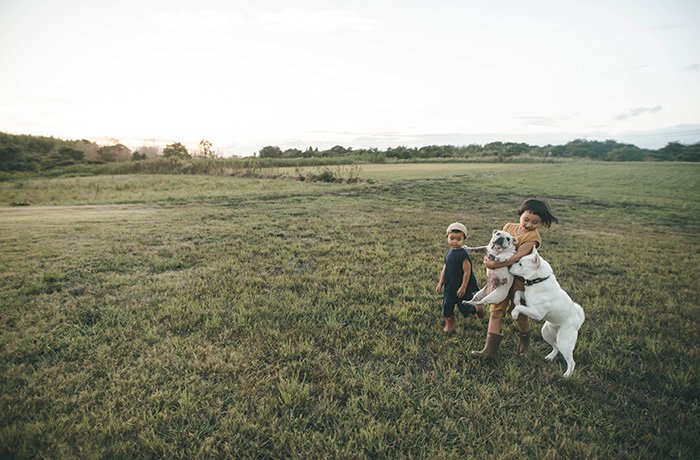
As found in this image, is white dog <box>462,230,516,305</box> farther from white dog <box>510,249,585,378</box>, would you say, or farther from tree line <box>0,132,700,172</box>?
tree line <box>0,132,700,172</box>

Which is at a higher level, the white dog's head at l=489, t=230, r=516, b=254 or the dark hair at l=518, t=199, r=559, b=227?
the dark hair at l=518, t=199, r=559, b=227

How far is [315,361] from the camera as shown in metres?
2.71

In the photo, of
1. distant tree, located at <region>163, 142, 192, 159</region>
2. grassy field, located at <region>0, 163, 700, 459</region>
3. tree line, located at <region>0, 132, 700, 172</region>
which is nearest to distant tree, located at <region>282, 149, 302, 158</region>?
tree line, located at <region>0, 132, 700, 172</region>

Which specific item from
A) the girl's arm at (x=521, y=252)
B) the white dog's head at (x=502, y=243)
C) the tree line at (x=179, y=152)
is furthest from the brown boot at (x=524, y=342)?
the tree line at (x=179, y=152)

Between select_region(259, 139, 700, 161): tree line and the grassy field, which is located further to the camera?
select_region(259, 139, 700, 161): tree line

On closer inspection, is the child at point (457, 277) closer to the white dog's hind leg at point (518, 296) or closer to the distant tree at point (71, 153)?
the white dog's hind leg at point (518, 296)

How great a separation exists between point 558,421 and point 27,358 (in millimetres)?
4520

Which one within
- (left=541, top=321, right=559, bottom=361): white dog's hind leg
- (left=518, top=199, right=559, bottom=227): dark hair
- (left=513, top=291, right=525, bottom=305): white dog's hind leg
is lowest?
(left=541, top=321, right=559, bottom=361): white dog's hind leg

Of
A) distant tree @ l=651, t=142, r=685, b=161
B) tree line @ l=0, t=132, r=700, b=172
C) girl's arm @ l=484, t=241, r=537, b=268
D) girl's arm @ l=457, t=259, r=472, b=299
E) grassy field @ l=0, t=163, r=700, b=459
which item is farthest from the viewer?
distant tree @ l=651, t=142, r=685, b=161

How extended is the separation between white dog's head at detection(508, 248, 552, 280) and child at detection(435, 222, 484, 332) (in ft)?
1.69

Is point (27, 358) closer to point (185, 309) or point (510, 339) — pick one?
point (185, 309)

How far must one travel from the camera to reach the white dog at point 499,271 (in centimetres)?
257

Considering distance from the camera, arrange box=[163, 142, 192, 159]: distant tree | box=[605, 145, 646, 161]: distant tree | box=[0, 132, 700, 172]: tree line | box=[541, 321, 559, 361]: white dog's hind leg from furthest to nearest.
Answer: box=[605, 145, 646, 161]: distant tree → box=[163, 142, 192, 159]: distant tree → box=[0, 132, 700, 172]: tree line → box=[541, 321, 559, 361]: white dog's hind leg

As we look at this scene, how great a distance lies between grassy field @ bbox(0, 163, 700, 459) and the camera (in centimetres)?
198
